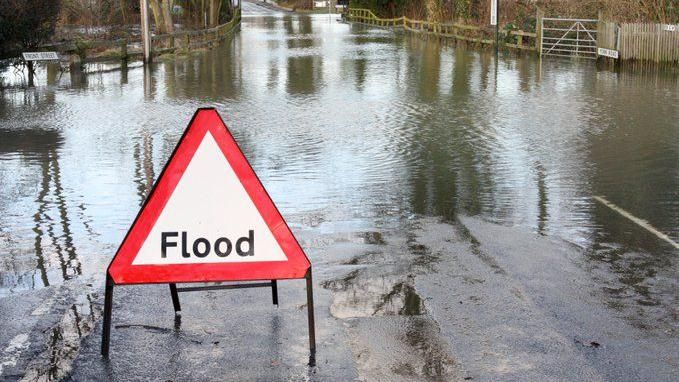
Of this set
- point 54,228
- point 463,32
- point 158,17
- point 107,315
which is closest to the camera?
point 107,315

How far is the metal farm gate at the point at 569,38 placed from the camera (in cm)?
3192

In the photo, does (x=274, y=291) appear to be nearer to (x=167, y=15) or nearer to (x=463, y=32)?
(x=463, y=32)

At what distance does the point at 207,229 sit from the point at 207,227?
0.04 ft

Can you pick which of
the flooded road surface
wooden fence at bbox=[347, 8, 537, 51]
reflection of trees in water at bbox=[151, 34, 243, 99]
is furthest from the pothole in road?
wooden fence at bbox=[347, 8, 537, 51]

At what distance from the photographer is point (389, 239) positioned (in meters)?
8.38

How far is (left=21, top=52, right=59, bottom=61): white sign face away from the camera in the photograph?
87.0 feet

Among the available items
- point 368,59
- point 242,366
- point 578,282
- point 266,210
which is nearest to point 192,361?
point 242,366

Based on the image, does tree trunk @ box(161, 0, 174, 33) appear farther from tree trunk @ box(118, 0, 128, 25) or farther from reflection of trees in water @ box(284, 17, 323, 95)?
tree trunk @ box(118, 0, 128, 25)

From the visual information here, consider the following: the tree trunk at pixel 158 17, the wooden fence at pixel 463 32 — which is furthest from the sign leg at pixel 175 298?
the tree trunk at pixel 158 17

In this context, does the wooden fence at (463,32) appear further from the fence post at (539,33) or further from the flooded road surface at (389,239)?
the flooded road surface at (389,239)

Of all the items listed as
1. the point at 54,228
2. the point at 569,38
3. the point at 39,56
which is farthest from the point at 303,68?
the point at 54,228

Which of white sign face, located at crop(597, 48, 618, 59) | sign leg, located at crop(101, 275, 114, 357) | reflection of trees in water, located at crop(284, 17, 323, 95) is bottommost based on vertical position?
sign leg, located at crop(101, 275, 114, 357)

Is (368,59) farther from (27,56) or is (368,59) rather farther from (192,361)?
(192,361)

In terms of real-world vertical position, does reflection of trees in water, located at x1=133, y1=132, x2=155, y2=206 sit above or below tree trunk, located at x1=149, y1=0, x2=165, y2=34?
below
